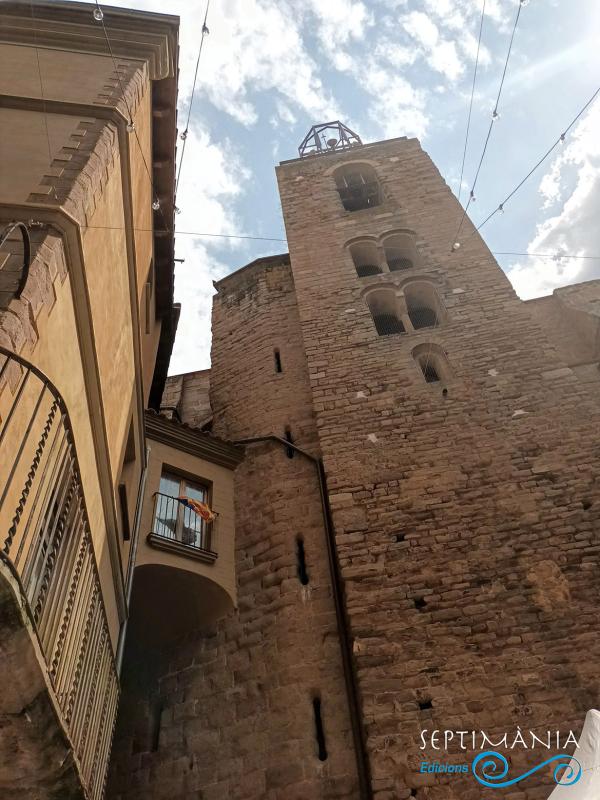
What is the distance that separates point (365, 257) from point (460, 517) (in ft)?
29.8

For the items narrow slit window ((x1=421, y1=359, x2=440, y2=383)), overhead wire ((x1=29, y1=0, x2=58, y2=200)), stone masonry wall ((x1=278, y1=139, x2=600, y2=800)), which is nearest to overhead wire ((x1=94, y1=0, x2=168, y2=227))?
overhead wire ((x1=29, y1=0, x2=58, y2=200))

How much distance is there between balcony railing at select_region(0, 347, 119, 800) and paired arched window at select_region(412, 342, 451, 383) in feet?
27.9

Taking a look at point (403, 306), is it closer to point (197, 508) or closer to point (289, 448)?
point (289, 448)

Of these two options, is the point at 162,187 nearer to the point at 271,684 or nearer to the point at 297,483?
the point at 297,483

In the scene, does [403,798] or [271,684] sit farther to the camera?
[271,684]

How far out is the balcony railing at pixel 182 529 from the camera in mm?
8885

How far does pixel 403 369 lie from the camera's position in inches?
464

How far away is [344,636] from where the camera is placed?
832 cm

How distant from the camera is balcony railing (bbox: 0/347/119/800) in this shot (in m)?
3.78

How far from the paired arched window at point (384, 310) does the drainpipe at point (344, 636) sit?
4.46 m

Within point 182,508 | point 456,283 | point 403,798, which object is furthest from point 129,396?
point 456,283

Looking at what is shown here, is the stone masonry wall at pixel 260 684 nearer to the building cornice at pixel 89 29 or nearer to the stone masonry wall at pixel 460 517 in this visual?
the stone masonry wall at pixel 460 517

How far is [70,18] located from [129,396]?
580 cm

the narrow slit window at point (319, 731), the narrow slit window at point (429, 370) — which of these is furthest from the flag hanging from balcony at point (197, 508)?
the narrow slit window at point (429, 370)
